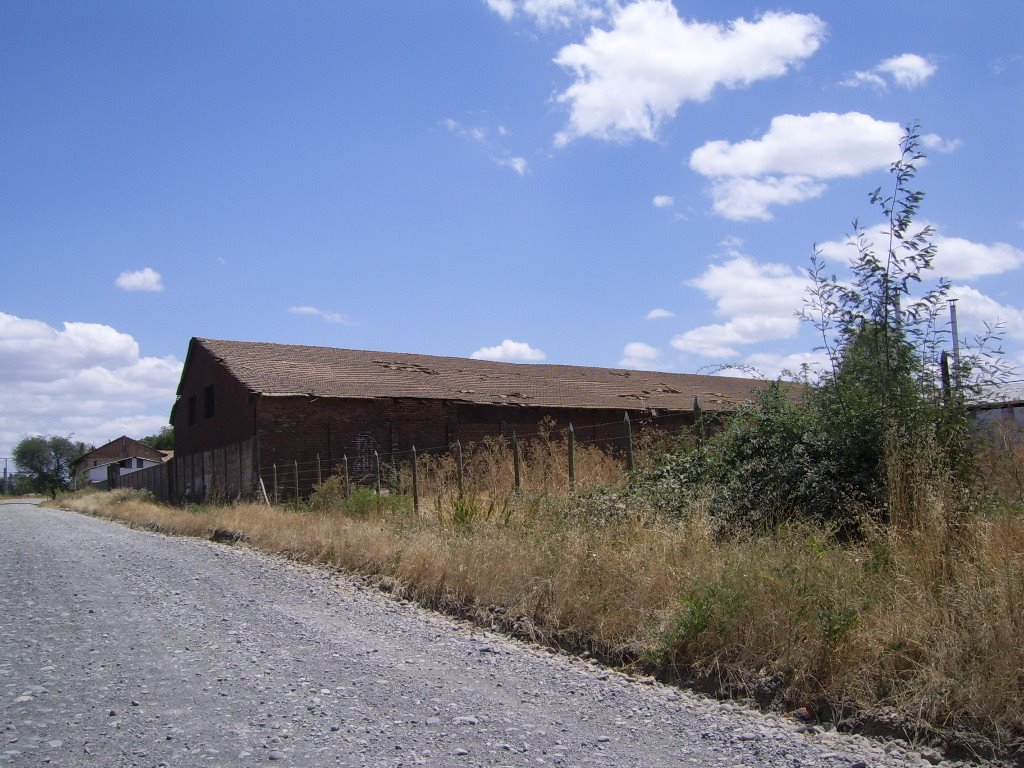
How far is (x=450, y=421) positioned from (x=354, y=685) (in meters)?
22.9

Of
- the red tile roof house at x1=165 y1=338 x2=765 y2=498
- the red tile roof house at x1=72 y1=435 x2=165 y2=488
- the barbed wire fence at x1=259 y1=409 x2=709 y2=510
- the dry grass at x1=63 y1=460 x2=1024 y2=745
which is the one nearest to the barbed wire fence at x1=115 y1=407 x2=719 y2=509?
the barbed wire fence at x1=259 y1=409 x2=709 y2=510

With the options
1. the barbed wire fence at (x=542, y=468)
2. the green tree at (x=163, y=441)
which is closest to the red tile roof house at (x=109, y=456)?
the green tree at (x=163, y=441)

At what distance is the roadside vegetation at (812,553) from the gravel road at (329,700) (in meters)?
0.41

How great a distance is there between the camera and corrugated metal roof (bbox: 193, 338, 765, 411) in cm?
2755

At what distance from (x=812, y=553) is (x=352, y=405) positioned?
21.5m

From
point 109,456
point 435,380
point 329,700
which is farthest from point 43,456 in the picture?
point 329,700

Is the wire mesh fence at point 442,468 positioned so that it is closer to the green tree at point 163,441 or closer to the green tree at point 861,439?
the green tree at point 861,439

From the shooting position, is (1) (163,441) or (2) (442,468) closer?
(2) (442,468)

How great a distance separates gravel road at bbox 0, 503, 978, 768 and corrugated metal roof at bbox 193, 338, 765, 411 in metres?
18.0

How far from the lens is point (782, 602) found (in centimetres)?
603

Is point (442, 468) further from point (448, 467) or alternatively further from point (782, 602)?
point (782, 602)

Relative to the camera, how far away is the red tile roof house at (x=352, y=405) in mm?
26078

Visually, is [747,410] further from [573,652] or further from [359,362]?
[359,362]

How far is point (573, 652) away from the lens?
6.97 metres
